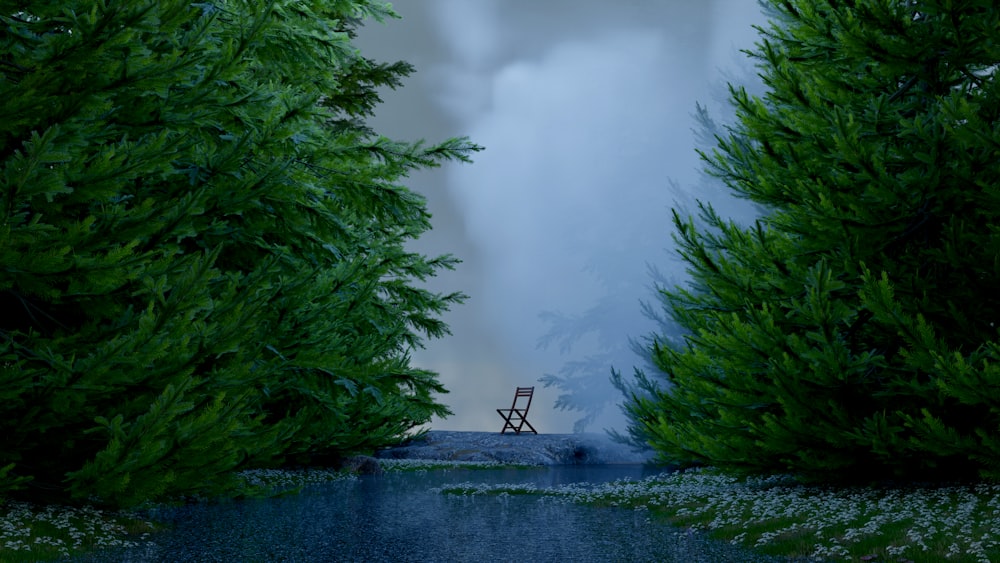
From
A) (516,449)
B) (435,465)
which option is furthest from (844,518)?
(516,449)

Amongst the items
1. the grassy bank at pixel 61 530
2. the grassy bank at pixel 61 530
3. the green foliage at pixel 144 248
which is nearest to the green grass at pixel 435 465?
the green foliage at pixel 144 248

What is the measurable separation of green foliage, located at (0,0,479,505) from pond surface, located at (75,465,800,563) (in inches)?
30.8

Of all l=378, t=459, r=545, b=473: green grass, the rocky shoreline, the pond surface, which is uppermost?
the rocky shoreline

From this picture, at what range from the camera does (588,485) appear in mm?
16938

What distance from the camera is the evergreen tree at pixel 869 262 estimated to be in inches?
373

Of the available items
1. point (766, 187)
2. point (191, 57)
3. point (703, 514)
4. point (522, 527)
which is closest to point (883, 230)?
point (766, 187)

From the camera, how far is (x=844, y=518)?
8398mm

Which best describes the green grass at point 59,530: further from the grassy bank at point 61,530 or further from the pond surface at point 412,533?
the pond surface at point 412,533

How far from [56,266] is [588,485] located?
12423 millimetres

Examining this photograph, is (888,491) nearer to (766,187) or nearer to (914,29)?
(766,187)

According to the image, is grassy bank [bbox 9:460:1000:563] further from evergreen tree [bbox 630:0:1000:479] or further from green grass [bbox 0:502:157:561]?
evergreen tree [bbox 630:0:1000:479]

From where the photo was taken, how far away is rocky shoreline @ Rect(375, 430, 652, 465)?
26734 millimetres

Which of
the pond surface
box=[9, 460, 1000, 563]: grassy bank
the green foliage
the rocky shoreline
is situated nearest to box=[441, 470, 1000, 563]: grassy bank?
box=[9, 460, 1000, 563]: grassy bank

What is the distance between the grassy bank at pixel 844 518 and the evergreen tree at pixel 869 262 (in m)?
0.51
